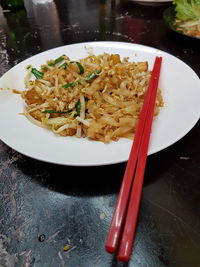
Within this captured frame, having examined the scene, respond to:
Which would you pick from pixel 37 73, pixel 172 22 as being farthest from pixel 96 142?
pixel 172 22

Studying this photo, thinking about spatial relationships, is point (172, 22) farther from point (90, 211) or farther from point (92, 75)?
point (90, 211)

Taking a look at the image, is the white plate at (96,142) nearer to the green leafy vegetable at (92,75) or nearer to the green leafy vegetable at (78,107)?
the green leafy vegetable at (78,107)

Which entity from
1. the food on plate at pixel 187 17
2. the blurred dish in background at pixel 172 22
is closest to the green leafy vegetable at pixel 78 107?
the blurred dish in background at pixel 172 22

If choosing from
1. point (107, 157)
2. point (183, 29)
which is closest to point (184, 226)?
point (107, 157)

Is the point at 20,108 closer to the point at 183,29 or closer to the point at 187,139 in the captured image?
the point at 187,139

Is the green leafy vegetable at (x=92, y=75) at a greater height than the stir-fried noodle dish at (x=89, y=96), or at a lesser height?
greater

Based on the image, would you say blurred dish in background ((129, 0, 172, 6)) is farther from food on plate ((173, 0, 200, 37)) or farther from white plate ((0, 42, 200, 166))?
white plate ((0, 42, 200, 166))
